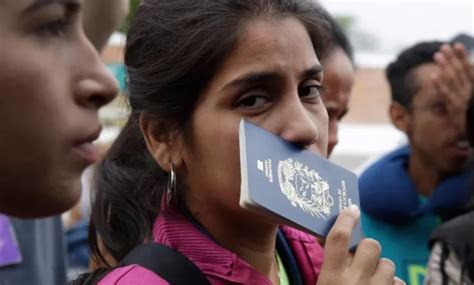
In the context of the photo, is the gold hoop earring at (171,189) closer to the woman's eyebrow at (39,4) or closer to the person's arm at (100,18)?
the person's arm at (100,18)

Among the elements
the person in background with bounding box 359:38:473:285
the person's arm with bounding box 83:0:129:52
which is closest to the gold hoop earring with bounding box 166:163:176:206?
the person's arm with bounding box 83:0:129:52

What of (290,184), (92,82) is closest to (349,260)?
(290,184)

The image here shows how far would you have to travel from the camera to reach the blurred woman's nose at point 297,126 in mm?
1359

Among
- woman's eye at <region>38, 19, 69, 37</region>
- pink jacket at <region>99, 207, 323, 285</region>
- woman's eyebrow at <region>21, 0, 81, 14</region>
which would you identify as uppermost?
woman's eyebrow at <region>21, 0, 81, 14</region>

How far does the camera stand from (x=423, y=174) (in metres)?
3.03

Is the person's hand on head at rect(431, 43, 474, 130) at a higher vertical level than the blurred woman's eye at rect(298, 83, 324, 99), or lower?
lower

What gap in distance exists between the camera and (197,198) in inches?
59.4

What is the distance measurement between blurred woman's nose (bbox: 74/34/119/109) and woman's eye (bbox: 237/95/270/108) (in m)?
0.37

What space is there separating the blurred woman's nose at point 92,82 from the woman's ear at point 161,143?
16.8 inches

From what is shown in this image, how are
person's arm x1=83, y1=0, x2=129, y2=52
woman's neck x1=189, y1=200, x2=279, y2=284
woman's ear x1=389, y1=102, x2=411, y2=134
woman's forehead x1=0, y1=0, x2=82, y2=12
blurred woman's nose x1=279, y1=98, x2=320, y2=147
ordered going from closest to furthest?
woman's forehead x1=0, y1=0, x2=82, y2=12 → blurred woman's nose x1=279, y1=98, x2=320, y2=147 → woman's neck x1=189, y1=200, x2=279, y2=284 → person's arm x1=83, y1=0, x2=129, y2=52 → woman's ear x1=389, y1=102, x2=411, y2=134

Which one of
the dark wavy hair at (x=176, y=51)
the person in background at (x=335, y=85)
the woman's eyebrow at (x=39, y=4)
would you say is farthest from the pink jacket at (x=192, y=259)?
the person in background at (x=335, y=85)

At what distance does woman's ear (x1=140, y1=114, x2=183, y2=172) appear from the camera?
1.53 metres

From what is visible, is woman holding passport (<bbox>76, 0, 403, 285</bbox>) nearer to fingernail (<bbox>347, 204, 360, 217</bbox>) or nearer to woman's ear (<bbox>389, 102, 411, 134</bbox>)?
fingernail (<bbox>347, 204, 360, 217</bbox>)

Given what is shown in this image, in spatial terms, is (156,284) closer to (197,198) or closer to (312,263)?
(197,198)
